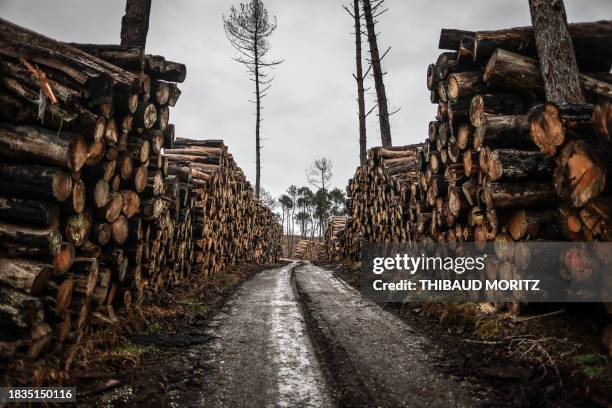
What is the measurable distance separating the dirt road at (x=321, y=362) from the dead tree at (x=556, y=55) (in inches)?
144

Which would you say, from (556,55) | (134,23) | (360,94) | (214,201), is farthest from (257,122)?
(556,55)

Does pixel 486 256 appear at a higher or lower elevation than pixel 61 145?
lower

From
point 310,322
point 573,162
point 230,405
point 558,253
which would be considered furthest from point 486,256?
point 230,405

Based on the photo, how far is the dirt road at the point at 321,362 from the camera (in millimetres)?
2963

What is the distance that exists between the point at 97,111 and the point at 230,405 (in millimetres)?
3471

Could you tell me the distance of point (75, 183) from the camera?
12.7 feet

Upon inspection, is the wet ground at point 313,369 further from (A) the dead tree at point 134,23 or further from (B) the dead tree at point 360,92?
(B) the dead tree at point 360,92

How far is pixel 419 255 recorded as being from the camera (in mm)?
7406

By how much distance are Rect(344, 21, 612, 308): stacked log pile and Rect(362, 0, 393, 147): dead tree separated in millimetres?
5918

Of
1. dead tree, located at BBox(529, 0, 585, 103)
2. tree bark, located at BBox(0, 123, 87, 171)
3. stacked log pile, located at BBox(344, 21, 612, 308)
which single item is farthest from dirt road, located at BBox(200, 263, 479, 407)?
dead tree, located at BBox(529, 0, 585, 103)

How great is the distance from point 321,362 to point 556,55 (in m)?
4.86

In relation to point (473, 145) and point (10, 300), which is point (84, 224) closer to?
point (10, 300)

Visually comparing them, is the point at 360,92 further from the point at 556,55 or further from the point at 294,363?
the point at 294,363

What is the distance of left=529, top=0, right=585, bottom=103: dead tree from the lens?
4805mm
